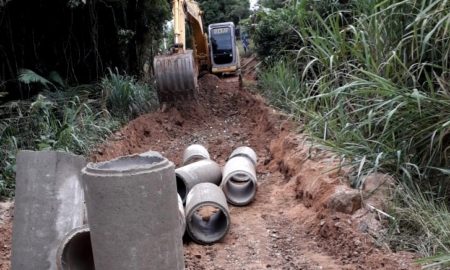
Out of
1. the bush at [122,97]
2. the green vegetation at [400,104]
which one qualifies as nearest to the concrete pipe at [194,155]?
the green vegetation at [400,104]

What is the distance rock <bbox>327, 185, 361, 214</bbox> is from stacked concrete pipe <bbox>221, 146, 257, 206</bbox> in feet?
4.73

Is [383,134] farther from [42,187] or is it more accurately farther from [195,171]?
[42,187]

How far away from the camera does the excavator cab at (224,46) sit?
16.5 meters

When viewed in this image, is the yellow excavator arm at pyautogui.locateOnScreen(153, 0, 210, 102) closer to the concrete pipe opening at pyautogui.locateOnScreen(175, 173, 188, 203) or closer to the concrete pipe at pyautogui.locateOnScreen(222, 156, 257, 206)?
the concrete pipe at pyautogui.locateOnScreen(222, 156, 257, 206)

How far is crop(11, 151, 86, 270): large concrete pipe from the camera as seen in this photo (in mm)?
3668

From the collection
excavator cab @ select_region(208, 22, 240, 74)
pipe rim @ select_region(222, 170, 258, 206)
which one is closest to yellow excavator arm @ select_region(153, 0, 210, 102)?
pipe rim @ select_region(222, 170, 258, 206)

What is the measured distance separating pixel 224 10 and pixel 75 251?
3272 centimetres

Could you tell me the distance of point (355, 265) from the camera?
3.78 m

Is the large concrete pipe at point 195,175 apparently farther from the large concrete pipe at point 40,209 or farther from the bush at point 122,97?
the bush at point 122,97

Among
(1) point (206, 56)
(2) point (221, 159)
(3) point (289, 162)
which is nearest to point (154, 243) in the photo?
(3) point (289, 162)

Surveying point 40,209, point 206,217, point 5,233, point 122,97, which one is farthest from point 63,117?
point 40,209

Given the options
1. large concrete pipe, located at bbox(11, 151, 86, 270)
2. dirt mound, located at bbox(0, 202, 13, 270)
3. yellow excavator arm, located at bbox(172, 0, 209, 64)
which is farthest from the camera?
yellow excavator arm, located at bbox(172, 0, 209, 64)

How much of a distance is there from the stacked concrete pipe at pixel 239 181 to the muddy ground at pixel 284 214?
0.13 meters

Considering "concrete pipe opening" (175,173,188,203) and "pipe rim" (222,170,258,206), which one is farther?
"pipe rim" (222,170,258,206)
